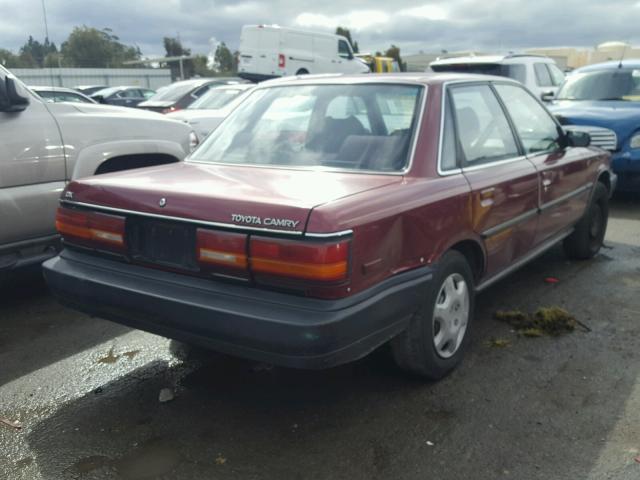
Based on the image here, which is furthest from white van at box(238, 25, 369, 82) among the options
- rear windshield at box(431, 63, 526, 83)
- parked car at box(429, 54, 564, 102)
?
rear windshield at box(431, 63, 526, 83)

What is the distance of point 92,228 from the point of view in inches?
123

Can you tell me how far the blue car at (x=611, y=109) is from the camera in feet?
24.6

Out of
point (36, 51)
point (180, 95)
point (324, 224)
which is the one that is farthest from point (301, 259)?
point (180, 95)

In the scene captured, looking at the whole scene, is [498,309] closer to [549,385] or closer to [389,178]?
[549,385]

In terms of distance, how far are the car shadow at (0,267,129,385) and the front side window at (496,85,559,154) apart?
2999 mm

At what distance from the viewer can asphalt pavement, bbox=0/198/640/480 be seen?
2.68 metres

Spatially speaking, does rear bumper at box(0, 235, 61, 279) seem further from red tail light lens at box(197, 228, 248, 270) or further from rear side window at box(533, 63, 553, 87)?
rear side window at box(533, 63, 553, 87)

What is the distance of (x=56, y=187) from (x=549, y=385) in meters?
3.57

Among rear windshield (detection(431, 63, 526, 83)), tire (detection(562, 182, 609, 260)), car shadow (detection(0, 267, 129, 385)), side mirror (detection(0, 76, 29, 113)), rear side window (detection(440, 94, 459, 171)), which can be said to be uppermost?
rear windshield (detection(431, 63, 526, 83))

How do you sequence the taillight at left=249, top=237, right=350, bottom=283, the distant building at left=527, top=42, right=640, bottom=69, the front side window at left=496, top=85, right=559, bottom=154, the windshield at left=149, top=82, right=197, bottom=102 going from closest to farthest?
the taillight at left=249, top=237, right=350, bottom=283, the front side window at left=496, top=85, right=559, bottom=154, the windshield at left=149, top=82, right=197, bottom=102, the distant building at left=527, top=42, right=640, bottom=69

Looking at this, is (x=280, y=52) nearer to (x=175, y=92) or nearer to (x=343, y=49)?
(x=343, y=49)

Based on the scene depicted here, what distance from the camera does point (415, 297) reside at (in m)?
2.91

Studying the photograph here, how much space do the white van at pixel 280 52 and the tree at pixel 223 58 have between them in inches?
2327

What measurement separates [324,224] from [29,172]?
9.32ft
